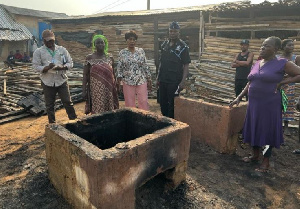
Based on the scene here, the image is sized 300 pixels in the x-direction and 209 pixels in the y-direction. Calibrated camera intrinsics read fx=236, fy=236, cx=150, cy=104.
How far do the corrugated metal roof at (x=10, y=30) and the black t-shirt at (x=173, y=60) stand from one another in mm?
18620

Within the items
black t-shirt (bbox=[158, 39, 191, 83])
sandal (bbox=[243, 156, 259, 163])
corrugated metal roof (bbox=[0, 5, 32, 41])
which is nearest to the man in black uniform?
black t-shirt (bbox=[158, 39, 191, 83])

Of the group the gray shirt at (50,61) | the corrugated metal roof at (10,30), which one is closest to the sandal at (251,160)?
the gray shirt at (50,61)

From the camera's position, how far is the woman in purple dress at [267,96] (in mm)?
3006

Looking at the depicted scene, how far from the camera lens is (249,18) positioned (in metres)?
8.46

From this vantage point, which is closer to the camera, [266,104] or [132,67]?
[266,104]

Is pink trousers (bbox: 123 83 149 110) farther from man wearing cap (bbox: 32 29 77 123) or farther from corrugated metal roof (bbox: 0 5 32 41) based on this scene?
corrugated metal roof (bbox: 0 5 32 41)

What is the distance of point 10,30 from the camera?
815 inches

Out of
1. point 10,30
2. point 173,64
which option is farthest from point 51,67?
point 10,30

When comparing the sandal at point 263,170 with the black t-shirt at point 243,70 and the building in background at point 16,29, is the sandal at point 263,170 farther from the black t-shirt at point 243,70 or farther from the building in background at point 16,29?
the building in background at point 16,29

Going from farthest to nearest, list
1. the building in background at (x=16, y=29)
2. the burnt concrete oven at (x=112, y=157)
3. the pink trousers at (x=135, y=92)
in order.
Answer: the building in background at (x=16, y=29)
the pink trousers at (x=135, y=92)
the burnt concrete oven at (x=112, y=157)

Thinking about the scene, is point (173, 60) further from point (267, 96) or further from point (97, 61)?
point (267, 96)

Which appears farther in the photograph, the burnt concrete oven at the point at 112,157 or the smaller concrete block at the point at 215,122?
the smaller concrete block at the point at 215,122

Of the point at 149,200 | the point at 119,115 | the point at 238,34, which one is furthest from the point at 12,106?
the point at 238,34

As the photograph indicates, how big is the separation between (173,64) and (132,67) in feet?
2.48
